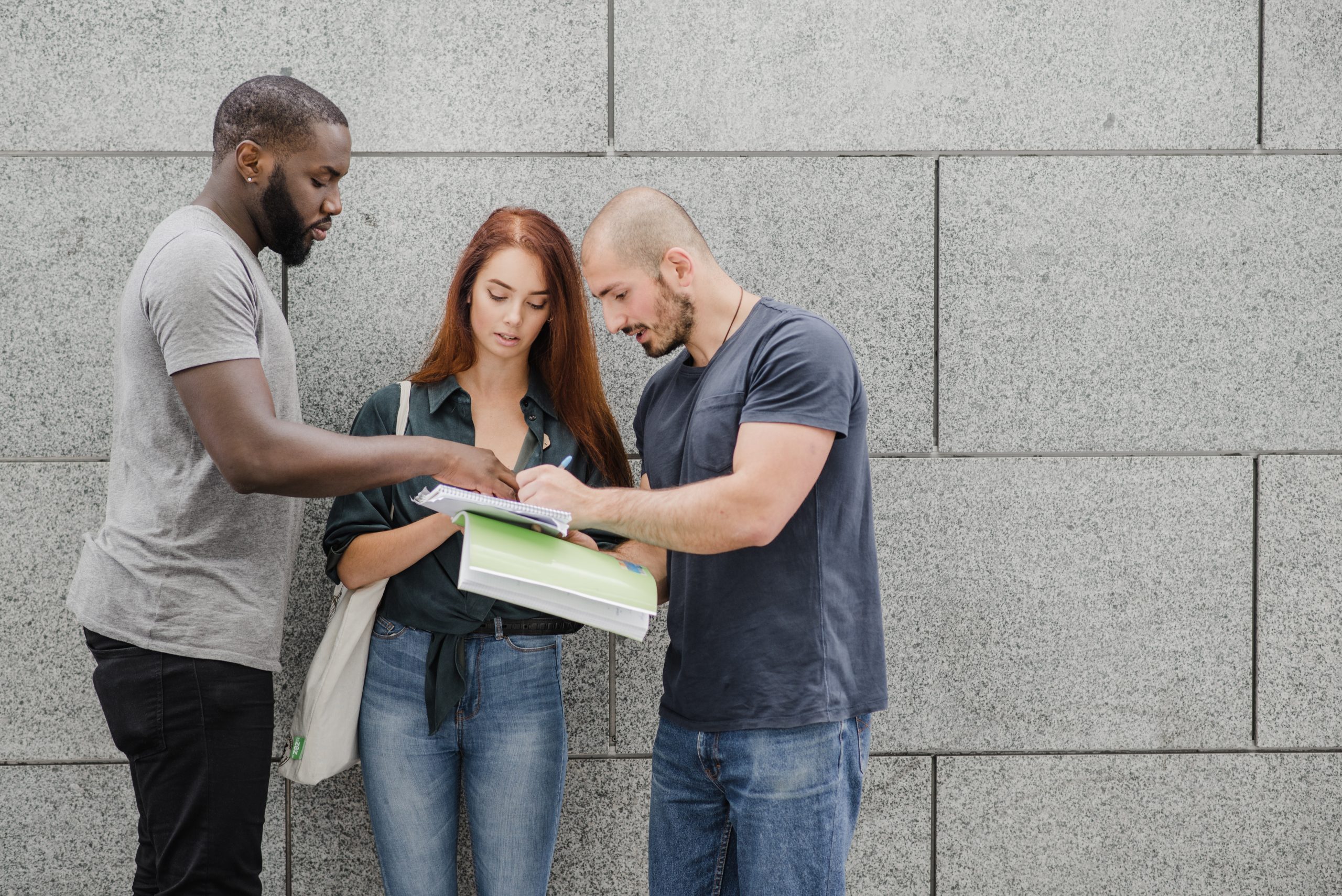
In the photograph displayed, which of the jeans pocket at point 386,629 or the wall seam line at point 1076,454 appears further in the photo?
the wall seam line at point 1076,454

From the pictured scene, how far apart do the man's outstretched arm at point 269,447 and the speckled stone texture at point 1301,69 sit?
3.06m

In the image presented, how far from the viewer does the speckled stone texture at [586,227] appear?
3150 millimetres

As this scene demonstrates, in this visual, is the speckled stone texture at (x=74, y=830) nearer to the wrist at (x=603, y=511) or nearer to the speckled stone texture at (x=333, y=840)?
the speckled stone texture at (x=333, y=840)

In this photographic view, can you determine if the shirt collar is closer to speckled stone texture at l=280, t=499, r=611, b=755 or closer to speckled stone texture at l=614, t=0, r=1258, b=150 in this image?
speckled stone texture at l=280, t=499, r=611, b=755

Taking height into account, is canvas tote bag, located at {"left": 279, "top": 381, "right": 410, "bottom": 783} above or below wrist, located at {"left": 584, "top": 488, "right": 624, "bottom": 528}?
below

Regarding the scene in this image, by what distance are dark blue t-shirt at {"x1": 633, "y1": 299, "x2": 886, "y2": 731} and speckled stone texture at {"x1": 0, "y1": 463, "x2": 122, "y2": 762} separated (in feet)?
7.03

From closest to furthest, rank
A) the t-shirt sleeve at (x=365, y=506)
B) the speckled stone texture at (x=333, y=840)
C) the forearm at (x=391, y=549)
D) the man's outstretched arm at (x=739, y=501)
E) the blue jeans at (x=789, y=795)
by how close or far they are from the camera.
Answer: the man's outstretched arm at (x=739, y=501) → the blue jeans at (x=789, y=795) → the forearm at (x=391, y=549) → the t-shirt sleeve at (x=365, y=506) → the speckled stone texture at (x=333, y=840)

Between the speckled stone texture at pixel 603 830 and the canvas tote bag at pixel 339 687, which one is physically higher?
the canvas tote bag at pixel 339 687

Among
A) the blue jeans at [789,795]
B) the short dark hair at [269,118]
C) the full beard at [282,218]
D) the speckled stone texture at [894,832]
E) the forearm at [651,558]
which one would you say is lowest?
the speckled stone texture at [894,832]

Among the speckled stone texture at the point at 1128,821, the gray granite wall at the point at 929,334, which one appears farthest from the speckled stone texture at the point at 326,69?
the speckled stone texture at the point at 1128,821

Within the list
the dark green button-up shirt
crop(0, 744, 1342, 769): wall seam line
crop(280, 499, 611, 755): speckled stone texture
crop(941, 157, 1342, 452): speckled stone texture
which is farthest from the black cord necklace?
crop(0, 744, 1342, 769): wall seam line

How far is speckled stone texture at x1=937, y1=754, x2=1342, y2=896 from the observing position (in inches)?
129

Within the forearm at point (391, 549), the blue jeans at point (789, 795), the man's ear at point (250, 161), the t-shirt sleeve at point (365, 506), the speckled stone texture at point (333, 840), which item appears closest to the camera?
the blue jeans at point (789, 795)

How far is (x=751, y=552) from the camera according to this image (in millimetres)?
2176
